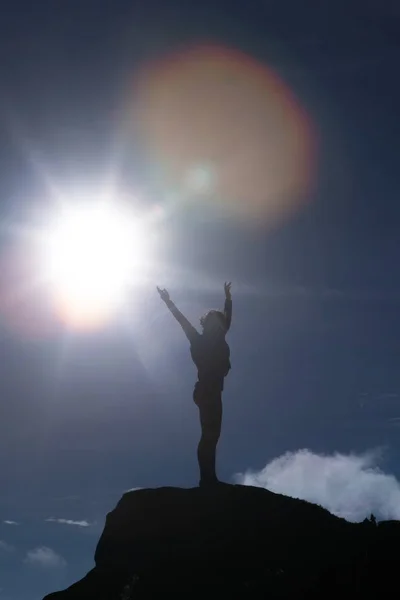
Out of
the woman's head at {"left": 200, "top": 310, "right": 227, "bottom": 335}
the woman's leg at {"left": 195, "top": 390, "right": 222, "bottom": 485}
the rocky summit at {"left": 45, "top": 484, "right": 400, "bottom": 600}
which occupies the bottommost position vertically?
the rocky summit at {"left": 45, "top": 484, "right": 400, "bottom": 600}

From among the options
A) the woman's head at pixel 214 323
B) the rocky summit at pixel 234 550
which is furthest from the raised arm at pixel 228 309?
the rocky summit at pixel 234 550

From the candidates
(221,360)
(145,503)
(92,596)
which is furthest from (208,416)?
(92,596)

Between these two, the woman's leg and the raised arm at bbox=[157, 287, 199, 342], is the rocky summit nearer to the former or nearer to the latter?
the woman's leg

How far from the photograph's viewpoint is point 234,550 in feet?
59.8

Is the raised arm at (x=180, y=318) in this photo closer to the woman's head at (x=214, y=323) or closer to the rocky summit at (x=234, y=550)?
the woman's head at (x=214, y=323)

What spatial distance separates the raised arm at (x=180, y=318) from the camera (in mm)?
22297

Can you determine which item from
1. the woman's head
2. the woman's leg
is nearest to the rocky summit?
the woman's leg

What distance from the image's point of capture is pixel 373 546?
17828 mm

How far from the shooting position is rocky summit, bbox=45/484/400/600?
16.6 m

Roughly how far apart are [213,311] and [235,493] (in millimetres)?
6052

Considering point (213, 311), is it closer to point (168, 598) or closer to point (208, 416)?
point (208, 416)

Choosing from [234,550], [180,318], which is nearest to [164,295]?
[180,318]

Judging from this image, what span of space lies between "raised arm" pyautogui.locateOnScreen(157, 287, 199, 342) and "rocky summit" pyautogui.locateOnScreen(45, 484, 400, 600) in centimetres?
507

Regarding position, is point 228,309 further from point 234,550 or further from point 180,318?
point 234,550
